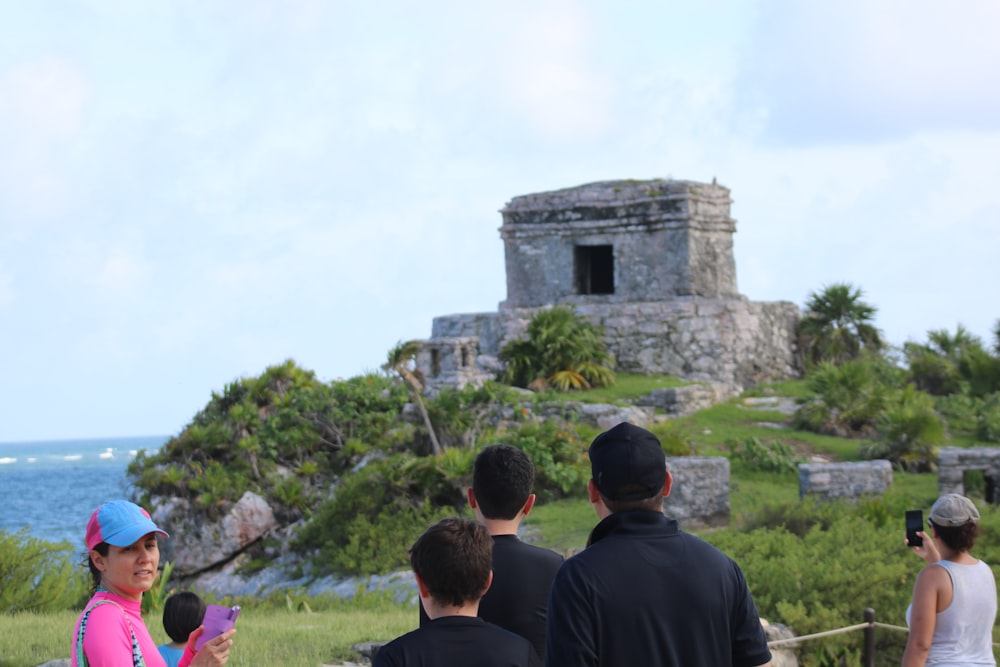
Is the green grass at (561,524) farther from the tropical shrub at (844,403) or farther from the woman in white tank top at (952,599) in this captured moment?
the woman in white tank top at (952,599)

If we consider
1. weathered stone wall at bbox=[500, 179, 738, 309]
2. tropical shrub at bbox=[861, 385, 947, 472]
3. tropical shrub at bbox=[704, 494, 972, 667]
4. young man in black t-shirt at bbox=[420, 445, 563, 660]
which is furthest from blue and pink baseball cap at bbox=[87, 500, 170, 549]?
weathered stone wall at bbox=[500, 179, 738, 309]

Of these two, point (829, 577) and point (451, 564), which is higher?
point (451, 564)

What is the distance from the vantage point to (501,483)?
154 inches

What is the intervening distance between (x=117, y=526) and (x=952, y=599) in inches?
119

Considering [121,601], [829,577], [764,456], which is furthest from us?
[764,456]

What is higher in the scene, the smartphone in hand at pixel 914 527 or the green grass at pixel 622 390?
the green grass at pixel 622 390

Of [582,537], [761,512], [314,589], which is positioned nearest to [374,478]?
[314,589]

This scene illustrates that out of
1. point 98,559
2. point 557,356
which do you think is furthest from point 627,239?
point 98,559

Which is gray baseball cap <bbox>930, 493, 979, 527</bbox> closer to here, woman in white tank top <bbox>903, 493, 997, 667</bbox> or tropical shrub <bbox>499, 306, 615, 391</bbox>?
woman in white tank top <bbox>903, 493, 997, 667</bbox>

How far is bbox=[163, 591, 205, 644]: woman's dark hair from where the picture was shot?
4.99 meters

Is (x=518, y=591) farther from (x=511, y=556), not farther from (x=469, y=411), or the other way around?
(x=469, y=411)

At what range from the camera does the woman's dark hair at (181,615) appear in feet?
16.4

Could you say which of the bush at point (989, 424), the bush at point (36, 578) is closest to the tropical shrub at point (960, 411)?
the bush at point (989, 424)

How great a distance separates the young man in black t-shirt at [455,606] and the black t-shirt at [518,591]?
65cm
